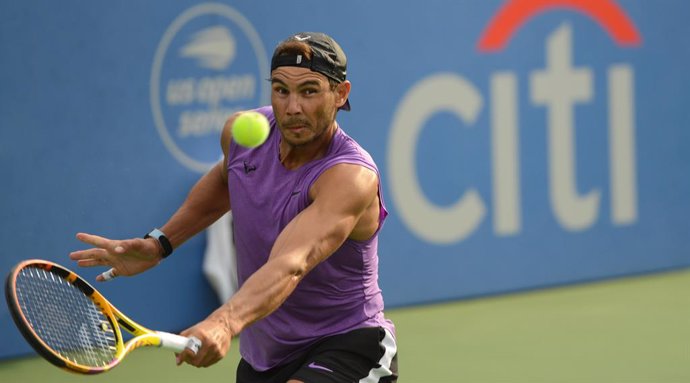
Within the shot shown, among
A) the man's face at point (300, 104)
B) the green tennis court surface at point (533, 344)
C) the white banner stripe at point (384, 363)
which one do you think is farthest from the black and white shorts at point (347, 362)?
the green tennis court surface at point (533, 344)

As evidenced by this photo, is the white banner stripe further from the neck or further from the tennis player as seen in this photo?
the neck

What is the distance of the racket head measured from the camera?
3.00 meters

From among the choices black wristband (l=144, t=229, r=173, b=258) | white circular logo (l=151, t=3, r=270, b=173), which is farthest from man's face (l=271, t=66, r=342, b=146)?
white circular logo (l=151, t=3, r=270, b=173)

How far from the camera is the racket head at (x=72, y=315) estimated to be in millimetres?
2996

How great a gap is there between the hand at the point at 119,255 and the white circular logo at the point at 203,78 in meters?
2.74

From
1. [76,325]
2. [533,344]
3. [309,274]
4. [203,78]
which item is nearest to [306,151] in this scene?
[309,274]

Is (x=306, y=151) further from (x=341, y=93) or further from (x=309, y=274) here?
(x=309, y=274)

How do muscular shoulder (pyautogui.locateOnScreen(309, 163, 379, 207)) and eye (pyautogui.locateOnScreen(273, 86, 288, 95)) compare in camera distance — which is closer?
muscular shoulder (pyautogui.locateOnScreen(309, 163, 379, 207))

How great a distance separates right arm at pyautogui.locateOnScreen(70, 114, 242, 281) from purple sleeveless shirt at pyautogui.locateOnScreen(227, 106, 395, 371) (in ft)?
0.79

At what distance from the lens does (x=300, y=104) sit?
3.50 meters

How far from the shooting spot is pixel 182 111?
21.6ft

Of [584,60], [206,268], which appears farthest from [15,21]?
[584,60]

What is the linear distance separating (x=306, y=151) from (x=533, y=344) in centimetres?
336

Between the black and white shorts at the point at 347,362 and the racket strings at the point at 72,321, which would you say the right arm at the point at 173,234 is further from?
the black and white shorts at the point at 347,362
